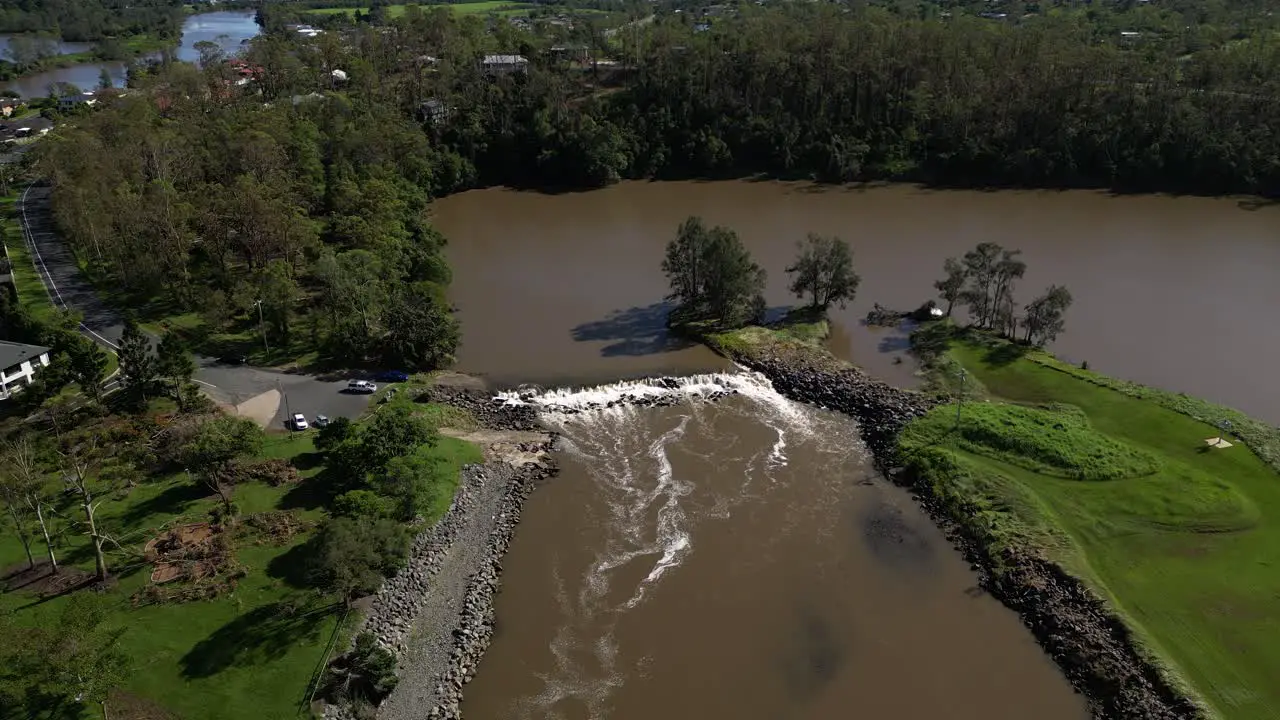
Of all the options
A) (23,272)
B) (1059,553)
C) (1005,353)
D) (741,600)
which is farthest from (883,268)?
(23,272)

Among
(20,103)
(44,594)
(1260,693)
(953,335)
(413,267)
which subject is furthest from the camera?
(20,103)

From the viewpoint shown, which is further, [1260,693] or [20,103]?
[20,103]

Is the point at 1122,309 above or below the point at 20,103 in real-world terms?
below

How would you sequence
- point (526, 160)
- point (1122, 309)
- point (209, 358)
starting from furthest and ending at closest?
point (526, 160), point (1122, 309), point (209, 358)

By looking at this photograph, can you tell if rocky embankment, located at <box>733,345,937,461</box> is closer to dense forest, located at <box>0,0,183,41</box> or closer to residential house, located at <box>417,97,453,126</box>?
residential house, located at <box>417,97,453,126</box>

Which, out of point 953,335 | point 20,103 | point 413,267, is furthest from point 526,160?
point 20,103

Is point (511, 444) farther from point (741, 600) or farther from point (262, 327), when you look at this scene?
point (262, 327)

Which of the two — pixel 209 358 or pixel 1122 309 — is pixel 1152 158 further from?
pixel 209 358

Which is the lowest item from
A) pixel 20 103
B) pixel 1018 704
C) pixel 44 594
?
pixel 1018 704
